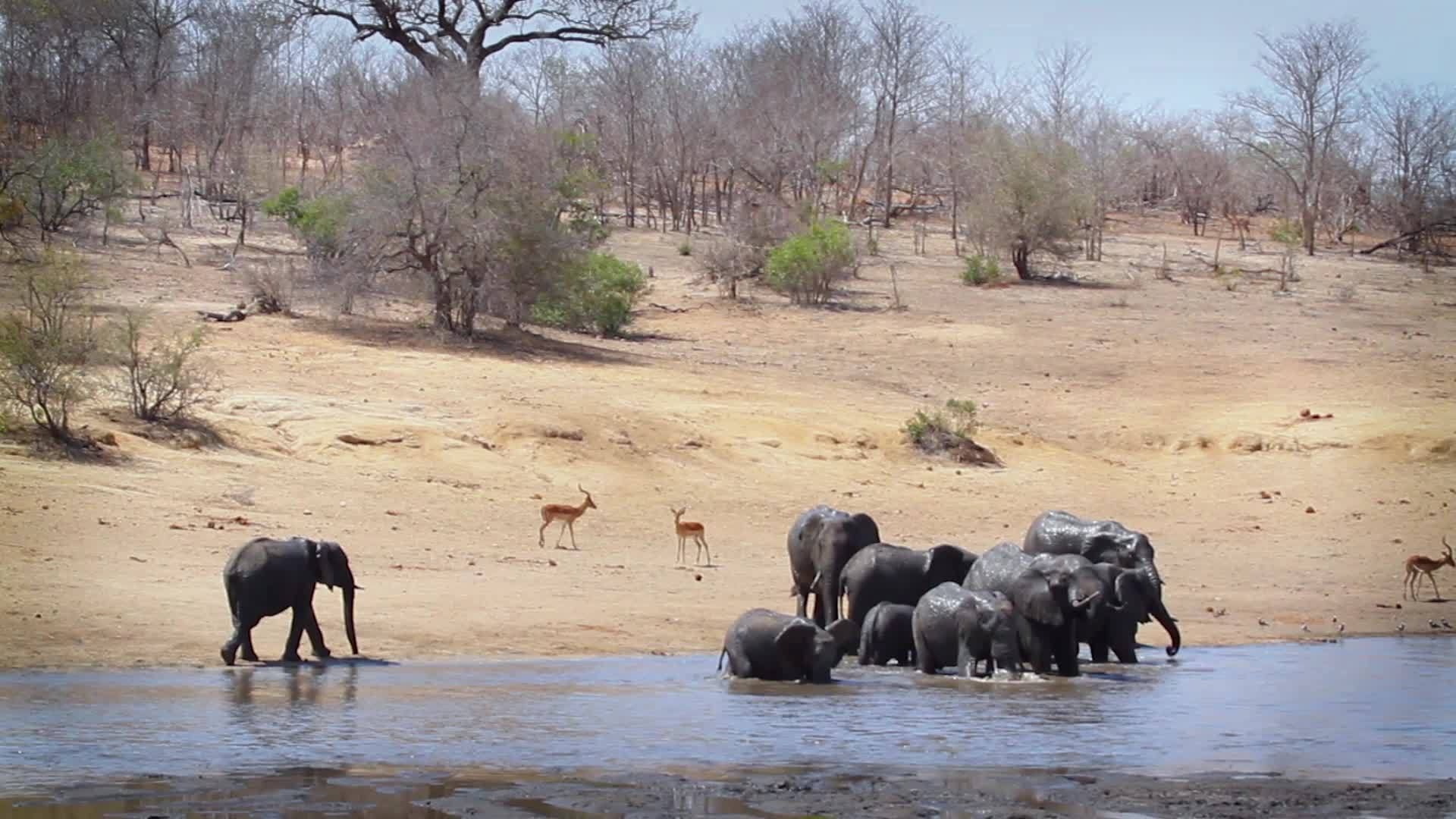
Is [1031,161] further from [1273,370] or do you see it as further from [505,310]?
[505,310]

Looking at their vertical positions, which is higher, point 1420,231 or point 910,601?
point 1420,231

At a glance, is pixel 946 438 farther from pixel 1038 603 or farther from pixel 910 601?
pixel 1038 603

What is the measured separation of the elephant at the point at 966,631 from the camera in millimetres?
12078

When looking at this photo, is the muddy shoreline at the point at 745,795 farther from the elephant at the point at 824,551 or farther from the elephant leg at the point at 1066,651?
the elephant at the point at 824,551

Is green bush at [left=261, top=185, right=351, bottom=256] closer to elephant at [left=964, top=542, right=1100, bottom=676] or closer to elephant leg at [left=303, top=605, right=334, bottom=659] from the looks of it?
elephant leg at [left=303, top=605, right=334, bottom=659]

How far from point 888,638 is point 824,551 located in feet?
5.46

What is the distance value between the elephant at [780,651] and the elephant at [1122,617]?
7.24ft

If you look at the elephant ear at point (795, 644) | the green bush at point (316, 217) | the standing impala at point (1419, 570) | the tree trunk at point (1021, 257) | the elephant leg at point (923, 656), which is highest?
the green bush at point (316, 217)

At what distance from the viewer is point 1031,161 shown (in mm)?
39438

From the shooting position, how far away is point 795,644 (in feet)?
38.6

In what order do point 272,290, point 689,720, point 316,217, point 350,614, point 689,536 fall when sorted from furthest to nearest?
point 316,217 < point 272,290 < point 689,536 < point 350,614 < point 689,720

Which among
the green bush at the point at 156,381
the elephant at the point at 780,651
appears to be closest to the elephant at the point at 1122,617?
the elephant at the point at 780,651

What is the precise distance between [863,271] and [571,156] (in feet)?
25.3

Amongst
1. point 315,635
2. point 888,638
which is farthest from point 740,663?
point 315,635
